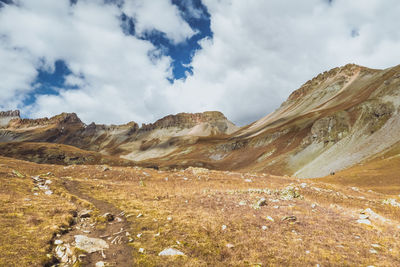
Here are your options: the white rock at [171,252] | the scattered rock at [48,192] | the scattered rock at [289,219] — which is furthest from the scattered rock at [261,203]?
the scattered rock at [48,192]

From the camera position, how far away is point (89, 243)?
10.8 m

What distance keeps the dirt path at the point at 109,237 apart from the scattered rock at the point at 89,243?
242 millimetres

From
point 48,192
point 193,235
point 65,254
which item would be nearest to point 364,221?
point 193,235

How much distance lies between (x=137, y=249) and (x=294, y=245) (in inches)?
313

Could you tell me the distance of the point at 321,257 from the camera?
9883mm

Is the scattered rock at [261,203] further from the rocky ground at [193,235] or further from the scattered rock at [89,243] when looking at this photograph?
the scattered rock at [89,243]

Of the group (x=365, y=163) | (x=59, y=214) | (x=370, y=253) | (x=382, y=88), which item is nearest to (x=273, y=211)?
(x=370, y=253)

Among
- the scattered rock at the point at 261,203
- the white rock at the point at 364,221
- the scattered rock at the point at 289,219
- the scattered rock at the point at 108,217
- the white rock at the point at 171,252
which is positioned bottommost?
the white rock at the point at 364,221

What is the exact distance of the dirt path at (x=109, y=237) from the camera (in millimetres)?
9391

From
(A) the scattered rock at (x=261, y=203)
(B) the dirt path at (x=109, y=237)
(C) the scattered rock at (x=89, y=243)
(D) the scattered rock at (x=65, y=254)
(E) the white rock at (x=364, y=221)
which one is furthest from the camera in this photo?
(A) the scattered rock at (x=261, y=203)

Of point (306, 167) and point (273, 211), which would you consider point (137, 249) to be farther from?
point (306, 167)

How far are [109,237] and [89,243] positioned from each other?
4.24ft

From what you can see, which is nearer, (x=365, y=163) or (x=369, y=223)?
(x=369, y=223)

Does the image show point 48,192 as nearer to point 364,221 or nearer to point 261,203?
point 261,203
